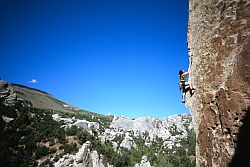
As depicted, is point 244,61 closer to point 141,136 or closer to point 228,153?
point 228,153

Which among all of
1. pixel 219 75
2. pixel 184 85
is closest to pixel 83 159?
pixel 184 85

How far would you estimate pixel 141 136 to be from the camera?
10962cm

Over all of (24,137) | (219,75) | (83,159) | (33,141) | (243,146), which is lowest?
(83,159)

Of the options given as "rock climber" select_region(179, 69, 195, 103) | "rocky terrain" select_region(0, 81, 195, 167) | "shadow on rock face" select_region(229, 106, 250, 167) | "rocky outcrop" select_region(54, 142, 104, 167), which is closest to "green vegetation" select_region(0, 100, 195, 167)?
"rocky terrain" select_region(0, 81, 195, 167)

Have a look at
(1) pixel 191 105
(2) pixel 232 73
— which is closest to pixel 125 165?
(1) pixel 191 105

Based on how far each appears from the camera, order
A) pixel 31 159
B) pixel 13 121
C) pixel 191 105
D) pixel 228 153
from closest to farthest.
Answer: pixel 228 153 → pixel 191 105 → pixel 31 159 → pixel 13 121

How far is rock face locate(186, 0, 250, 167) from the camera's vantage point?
7.04m

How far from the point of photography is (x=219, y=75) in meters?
8.12

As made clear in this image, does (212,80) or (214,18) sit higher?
(214,18)

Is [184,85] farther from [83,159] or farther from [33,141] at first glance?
[33,141]

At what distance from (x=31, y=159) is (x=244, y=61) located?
131 feet

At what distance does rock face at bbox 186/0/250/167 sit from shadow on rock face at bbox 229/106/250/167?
0.51ft

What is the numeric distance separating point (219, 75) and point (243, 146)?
2.66 m

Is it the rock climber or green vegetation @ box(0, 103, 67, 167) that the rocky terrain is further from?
the rock climber
